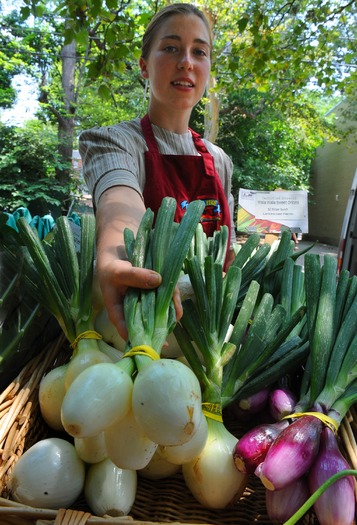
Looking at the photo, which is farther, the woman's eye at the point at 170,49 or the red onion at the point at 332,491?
the woman's eye at the point at 170,49

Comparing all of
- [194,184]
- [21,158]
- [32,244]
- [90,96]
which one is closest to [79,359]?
[32,244]

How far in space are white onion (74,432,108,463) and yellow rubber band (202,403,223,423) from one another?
0.20 meters

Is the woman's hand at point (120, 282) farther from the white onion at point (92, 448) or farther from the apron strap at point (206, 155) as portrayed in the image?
the apron strap at point (206, 155)

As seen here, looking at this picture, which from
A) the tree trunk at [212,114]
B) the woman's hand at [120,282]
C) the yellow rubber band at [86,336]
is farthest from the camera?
the tree trunk at [212,114]

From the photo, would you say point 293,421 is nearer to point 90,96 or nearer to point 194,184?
point 194,184

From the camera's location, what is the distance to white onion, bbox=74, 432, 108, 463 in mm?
741

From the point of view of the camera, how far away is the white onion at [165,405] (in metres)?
0.60

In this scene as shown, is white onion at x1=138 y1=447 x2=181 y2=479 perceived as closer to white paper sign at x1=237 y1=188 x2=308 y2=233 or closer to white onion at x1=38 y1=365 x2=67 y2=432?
white onion at x1=38 y1=365 x2=67 y2=432

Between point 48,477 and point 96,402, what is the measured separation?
20 cm

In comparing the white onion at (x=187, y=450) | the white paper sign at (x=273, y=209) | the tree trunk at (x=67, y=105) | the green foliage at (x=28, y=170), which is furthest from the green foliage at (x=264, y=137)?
the white onion at (x=187, y=450)

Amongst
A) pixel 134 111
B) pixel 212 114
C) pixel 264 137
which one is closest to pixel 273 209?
pixel 212 114

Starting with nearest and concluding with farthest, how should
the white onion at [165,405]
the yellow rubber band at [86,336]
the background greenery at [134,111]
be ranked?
the white onion at [165,405], the yellow rubber band at [86,336], the background greenery at [134,111]

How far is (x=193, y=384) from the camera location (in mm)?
641

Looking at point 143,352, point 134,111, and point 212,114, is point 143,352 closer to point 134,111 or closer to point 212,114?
point 212,114
